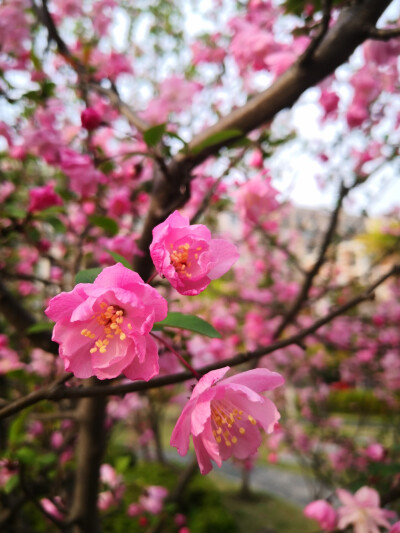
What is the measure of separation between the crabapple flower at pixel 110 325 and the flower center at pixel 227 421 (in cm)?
25

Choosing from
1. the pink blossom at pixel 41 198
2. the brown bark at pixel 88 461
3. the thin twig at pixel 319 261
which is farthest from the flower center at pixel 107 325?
the thin twig at pixel 319 261

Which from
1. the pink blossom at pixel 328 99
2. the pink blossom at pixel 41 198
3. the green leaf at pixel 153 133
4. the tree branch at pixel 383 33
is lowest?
the green leaf at pixel 153 133

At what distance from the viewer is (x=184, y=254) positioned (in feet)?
2.15

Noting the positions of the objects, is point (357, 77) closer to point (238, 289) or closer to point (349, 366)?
point (349, 366)

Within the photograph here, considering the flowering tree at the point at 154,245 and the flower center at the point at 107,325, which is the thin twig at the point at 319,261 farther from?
the flower center at the point at 107,325

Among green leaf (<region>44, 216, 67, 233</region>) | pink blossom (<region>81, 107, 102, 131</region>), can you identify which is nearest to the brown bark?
green leaf (<region>44, 216, 67, 233</region>)

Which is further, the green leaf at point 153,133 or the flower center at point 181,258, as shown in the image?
the green leaf at point 153,133

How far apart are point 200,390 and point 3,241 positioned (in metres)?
1.45

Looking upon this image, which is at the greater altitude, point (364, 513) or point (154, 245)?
point (154, 245)

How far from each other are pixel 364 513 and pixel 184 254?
3.89 ft

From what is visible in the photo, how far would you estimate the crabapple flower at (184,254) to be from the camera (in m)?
0.62

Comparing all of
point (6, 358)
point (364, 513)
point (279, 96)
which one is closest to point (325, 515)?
point (364, 513)

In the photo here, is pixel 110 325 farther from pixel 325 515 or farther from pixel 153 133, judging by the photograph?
pixel 325 515

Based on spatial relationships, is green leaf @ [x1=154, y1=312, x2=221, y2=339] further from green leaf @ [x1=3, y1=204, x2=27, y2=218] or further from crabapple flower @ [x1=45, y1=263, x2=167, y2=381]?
green leaf @ [x1=3, y1=204, x2=27, y2=218]
